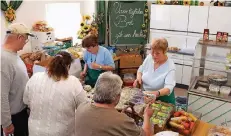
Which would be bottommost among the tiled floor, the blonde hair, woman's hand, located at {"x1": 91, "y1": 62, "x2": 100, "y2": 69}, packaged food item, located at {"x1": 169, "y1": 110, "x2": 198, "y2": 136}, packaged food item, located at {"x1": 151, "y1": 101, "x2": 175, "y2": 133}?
the tiled floor

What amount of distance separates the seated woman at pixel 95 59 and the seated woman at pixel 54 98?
4.06 ft

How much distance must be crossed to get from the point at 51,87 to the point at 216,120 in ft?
8.61

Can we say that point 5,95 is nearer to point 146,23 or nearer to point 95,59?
point 95,59

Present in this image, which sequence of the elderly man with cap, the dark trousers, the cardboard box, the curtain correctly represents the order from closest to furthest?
the elderly man with cap
the dark trousers
the cardboard box
the curtain

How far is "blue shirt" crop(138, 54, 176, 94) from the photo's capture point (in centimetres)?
277

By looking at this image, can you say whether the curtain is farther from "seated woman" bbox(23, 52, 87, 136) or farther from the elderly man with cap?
"seated woman" bbox(23, 52, 87, 136)

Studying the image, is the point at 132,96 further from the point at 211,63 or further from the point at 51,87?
the point at 211,63

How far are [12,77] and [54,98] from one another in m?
0.52

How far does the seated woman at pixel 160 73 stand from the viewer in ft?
9.04

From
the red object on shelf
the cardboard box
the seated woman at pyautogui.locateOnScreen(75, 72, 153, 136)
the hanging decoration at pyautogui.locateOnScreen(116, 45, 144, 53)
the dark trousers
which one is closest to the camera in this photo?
the seated woman at pyautogui.locateOnScreen(75, 72, 153, 136)

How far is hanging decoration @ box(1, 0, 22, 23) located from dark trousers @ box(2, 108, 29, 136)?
217cm

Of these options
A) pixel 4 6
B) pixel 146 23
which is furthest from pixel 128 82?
pixel 4 6

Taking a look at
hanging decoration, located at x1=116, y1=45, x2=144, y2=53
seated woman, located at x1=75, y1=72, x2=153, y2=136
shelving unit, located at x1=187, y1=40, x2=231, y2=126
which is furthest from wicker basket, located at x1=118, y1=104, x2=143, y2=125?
hanging decoration, located at x1=116, y1=45, x2=144, y2=53

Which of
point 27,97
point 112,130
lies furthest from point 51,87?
point 112,130
